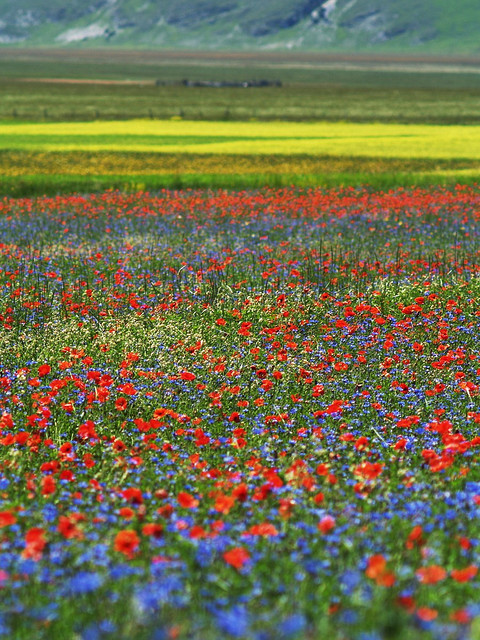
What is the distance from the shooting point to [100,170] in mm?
32812

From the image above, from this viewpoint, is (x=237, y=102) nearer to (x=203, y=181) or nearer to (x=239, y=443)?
(x=203, y=181)

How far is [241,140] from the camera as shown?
48938mm

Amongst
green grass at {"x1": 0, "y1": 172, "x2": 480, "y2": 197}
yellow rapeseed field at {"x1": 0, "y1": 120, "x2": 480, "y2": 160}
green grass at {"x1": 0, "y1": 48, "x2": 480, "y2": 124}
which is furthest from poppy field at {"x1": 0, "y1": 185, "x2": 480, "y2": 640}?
green grass at {"x1": 0, "y1": 48, "x2": 480, "y2": 124}

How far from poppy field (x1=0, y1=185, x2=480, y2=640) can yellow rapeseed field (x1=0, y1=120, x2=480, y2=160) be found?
23.4 metres

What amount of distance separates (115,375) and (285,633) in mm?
5501

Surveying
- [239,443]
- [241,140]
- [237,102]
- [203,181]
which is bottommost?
[237,102]

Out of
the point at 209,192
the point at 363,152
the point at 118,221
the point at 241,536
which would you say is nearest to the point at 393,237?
the point at 118,221

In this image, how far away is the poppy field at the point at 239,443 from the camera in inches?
161

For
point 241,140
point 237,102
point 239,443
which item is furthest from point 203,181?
point 237,102

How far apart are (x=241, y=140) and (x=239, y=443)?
44.6m

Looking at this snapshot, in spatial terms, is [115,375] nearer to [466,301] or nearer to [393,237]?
[466,301]

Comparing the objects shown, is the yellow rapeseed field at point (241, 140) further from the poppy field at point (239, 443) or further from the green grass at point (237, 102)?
the poppy field at point (239, 443)

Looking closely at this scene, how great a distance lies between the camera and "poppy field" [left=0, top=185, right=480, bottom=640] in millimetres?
4102

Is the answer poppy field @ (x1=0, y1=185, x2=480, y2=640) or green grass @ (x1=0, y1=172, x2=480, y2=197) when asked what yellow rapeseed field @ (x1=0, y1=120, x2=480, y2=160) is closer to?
green grass @ (x1=0, y1=172, x2=480, y2=197)
